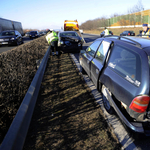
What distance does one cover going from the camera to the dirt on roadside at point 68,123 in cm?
237

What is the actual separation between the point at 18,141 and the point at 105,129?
5.27 feet

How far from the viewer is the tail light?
1.92 meters

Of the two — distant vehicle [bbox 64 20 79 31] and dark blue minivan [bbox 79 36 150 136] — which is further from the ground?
distant vehicle [bbox 64 20 79 31]

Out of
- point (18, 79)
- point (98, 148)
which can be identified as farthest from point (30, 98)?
point (18, 79)

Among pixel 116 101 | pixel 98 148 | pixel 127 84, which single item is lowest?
pixel 98 148

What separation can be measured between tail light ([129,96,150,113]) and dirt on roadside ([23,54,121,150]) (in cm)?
76

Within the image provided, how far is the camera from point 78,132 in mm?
2623

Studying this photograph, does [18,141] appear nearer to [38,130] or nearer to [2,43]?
[38,130]

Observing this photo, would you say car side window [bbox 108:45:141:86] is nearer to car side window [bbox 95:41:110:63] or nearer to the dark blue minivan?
the dark blue minivan

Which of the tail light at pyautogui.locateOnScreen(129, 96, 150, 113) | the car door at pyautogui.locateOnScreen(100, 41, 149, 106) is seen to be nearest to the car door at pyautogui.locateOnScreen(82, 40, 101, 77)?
the car door at pyautogui.locateOnScreen(100, 41, 149, 106)

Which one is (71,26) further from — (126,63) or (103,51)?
(126,63)

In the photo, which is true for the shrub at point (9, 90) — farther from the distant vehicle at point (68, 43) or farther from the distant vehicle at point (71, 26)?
the distant vehicle at point (71, 26)

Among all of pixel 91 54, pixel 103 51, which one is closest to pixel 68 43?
pixel 91 54

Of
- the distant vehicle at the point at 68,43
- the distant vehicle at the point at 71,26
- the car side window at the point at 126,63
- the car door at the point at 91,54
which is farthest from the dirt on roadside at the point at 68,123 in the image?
the distant vehicle at the point at 71,26
